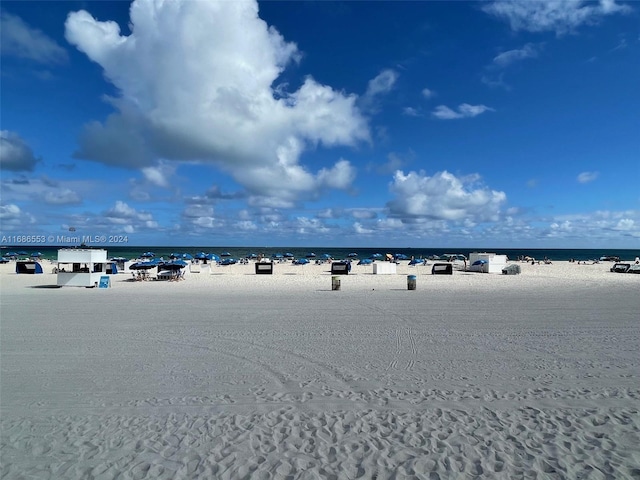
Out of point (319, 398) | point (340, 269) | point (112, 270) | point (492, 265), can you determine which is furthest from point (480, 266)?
point (319, 398)

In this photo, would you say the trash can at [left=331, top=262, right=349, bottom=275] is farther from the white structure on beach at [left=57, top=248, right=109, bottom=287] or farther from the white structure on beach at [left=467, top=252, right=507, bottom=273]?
the white structure on beach at [left=57, top=248, right=109, bottom=287]

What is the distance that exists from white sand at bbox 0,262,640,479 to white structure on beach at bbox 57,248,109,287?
9229 mm

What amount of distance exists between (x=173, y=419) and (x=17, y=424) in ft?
5.83

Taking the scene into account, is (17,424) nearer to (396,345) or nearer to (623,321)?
(396,345)

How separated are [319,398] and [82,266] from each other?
1937 cm

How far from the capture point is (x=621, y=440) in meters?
4.32

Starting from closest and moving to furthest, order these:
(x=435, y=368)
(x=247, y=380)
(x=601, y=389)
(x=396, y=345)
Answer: (x=601, y=389) < (x=247, y=380) < (x=435, y=368) < (x=396, y=345)

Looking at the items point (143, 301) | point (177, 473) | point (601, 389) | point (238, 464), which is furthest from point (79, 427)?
point (143, 301)

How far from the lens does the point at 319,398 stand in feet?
18.2

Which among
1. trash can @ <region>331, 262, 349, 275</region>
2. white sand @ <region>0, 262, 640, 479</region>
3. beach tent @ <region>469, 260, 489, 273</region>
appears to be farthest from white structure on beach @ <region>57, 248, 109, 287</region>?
beach tent @ <region>469, 260, 489, 273</region>

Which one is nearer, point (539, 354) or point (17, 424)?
point (17, 424)

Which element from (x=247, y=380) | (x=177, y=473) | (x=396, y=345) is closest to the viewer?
(x=177, y=473)

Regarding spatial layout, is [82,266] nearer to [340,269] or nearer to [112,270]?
[112,270]

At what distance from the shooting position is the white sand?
3.95m
